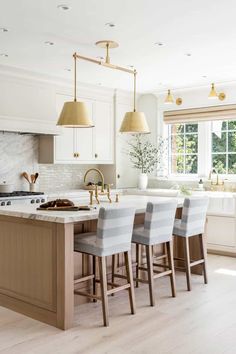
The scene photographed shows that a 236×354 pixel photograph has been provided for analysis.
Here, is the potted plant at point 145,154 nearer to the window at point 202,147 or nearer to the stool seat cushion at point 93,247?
the window at point 202,147

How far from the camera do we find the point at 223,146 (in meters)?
7.09

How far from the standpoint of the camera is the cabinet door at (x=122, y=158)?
759cm

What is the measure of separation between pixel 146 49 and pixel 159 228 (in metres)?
2.07

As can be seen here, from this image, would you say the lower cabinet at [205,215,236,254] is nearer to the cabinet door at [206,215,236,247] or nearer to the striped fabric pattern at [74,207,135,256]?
the cabinet door at [206,215,236,247]

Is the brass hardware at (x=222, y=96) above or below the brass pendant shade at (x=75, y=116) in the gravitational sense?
above

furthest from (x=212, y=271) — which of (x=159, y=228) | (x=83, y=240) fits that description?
(x=83, y=240)

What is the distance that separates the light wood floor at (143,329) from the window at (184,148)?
3.32 metres

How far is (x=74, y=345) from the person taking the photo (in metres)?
3.15

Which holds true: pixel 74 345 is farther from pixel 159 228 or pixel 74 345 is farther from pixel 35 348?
pixel 159 228

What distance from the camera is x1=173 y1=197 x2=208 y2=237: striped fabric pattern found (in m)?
4.52

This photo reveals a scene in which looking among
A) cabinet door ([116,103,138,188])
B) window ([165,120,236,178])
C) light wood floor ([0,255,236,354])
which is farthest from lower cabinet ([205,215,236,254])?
light wood floor ([0,255,236,354])

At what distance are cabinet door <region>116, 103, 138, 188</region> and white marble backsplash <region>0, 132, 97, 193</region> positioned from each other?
789mm

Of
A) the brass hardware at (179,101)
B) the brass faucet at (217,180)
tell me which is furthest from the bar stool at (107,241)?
the brass hardware at (179,101)

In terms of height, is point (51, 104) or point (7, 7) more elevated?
point (7, 7)
